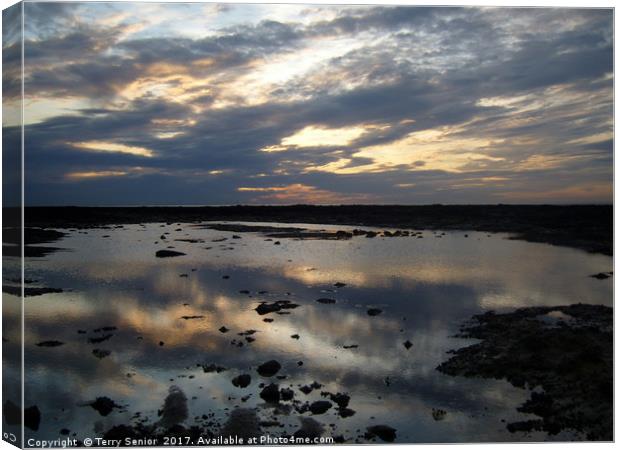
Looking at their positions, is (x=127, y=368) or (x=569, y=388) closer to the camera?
(x=569, y=388)

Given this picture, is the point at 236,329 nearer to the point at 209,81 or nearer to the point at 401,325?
the point at 401,325

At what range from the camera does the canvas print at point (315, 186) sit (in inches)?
274

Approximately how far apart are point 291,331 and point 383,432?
3.00 metres

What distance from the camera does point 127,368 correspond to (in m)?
8.05

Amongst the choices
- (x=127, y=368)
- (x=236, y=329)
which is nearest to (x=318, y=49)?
(x=236, y=329)

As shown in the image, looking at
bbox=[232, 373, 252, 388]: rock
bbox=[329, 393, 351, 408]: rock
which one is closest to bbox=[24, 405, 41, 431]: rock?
bbox=[232, 373, 252, 388]: rock

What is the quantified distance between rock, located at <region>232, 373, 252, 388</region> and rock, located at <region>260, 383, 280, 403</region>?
411mm

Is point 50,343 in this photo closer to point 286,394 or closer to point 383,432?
point 286,394

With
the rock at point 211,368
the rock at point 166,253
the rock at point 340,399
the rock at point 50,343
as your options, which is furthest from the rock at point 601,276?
the rock at point 166,253

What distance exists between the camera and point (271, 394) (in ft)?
24.3

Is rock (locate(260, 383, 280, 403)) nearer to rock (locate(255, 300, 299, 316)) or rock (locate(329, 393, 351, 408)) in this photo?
rock (locate(329, 393, 351, 408))

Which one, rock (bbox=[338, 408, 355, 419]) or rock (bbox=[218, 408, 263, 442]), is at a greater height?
rock (bbox=[338, 408, 355, 419])

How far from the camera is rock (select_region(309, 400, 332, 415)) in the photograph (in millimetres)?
7133

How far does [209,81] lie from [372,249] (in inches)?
482
